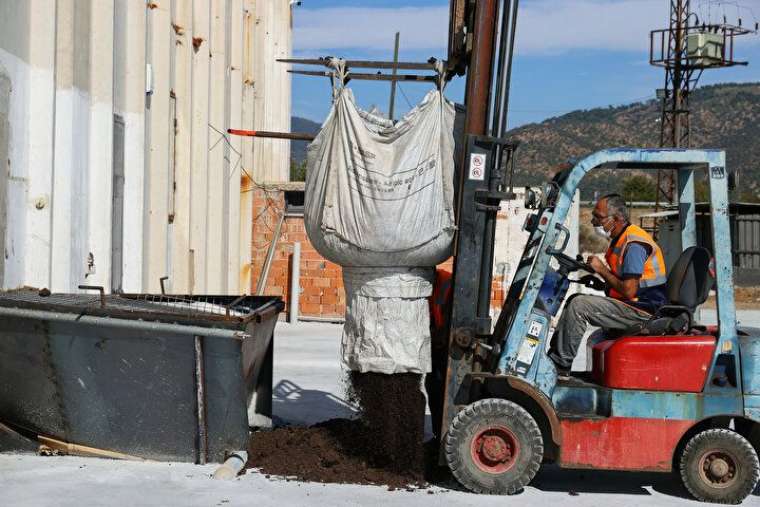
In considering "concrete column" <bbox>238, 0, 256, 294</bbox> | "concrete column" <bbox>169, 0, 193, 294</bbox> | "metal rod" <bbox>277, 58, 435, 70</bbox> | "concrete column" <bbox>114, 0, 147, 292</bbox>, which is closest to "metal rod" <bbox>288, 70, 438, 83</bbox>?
"metal rod" <bbox>277, 58, 435, 70</bbox>

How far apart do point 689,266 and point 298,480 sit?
111 inches

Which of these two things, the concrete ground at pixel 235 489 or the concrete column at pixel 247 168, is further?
the concrete column at pixel 247 168

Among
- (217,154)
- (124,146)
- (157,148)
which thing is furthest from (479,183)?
(217,154)

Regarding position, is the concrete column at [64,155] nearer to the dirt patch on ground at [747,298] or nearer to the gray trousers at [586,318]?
the gray trousers at [586,318]

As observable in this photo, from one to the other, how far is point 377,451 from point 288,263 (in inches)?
541

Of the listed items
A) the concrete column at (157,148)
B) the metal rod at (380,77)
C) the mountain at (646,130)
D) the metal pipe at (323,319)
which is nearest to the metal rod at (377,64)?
the metal rod at (380,77)

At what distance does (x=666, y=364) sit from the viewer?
21.7ft

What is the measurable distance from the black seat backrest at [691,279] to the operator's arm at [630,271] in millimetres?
208

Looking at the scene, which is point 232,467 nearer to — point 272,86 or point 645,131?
point 272,86

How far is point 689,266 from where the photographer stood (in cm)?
657

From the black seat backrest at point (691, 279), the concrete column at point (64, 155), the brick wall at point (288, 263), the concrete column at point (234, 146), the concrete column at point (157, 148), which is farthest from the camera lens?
the brick wall at point (288, 263)

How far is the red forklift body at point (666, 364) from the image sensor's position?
6602 millimetres

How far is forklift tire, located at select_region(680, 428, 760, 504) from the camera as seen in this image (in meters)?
6.61

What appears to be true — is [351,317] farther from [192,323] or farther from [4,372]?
[4,372]
